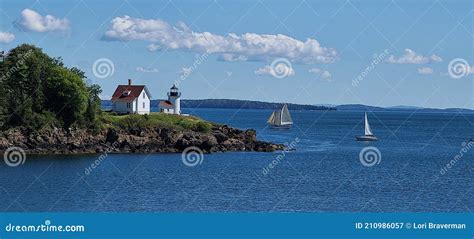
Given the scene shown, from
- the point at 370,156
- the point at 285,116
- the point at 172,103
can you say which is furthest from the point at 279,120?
the point at 370,156

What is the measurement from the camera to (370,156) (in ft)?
224

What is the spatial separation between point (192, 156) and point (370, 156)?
1787cm

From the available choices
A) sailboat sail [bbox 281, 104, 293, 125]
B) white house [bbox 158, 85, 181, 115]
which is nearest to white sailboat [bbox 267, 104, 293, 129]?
sailboat sail [bbox 281, 104, 293, 125]

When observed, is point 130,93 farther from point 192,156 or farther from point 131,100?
point 192,156

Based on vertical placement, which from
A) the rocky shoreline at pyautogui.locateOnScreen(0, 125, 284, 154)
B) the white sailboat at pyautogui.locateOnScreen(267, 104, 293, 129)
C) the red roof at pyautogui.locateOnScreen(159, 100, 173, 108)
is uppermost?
the white sailboat at pyautogui.locateOnScreen(267, 104, 293, 129)

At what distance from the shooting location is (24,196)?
38.6 m

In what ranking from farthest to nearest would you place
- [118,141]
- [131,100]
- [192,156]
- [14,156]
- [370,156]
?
1. [131,100]
2. [370,156]
3. [118,141]
4. [192,156]
5. [14,156]

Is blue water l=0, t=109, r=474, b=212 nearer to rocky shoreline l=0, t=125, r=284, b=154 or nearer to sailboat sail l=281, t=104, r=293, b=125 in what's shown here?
rocky shoreline l=0, t=125, r=284, b=154

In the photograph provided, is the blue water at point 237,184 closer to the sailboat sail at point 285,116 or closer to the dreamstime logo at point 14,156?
the dreamstime logo at point 14,156

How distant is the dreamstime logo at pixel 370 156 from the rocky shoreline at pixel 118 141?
9467 millimetres

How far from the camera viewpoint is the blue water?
3634 centimetres

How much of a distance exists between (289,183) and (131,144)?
2106cm

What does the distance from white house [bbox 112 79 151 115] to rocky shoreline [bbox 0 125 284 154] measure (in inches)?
334

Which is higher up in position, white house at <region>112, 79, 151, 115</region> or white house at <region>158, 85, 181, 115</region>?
white house at <region>158, 85, 181, 115</region>
